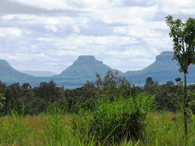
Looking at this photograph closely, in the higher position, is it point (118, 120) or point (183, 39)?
point (183, 39)

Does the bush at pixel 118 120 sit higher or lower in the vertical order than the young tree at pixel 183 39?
lower

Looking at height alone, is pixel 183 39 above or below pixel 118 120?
above

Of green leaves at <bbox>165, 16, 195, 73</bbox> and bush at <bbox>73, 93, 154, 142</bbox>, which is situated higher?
green leaves at <bbox>165, 16, 195, 73</bbox>

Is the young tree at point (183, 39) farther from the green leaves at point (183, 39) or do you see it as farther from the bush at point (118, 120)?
the bush at point (118, 120)

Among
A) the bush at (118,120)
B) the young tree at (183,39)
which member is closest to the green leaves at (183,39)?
the young tree at (183,39)

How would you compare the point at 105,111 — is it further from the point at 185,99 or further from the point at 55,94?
the point at 55,94

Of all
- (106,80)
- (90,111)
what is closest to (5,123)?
(90,111)

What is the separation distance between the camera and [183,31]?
31.7 feet

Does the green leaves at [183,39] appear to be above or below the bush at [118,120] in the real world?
above

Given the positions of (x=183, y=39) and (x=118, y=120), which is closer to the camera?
(x=118, y=120)

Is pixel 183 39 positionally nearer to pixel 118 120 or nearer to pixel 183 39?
pixel 183 39

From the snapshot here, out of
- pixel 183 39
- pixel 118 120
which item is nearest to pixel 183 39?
pixel 183 39

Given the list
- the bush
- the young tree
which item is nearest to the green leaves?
the young tree

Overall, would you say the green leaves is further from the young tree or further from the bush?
the bush
